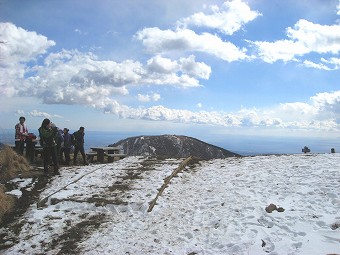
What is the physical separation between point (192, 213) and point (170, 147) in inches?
908

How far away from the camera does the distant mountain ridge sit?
32.6 m

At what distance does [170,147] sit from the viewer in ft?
110

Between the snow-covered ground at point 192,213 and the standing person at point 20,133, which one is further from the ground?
the standing person at point 20,133

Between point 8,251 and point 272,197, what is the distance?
8.40 meters

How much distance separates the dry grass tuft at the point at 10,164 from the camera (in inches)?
583

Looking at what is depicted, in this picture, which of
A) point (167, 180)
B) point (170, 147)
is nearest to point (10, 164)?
point (167, 180)

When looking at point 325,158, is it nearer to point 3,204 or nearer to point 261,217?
point 261,217

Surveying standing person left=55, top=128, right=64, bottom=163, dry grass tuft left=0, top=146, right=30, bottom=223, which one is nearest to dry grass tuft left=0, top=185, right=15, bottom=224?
dry grass tuft left=0, top=146, right=30, bottom=223

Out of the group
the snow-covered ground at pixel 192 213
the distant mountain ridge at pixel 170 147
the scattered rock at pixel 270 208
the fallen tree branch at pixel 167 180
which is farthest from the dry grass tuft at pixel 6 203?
the distant mountain ridge at pixel 170 147

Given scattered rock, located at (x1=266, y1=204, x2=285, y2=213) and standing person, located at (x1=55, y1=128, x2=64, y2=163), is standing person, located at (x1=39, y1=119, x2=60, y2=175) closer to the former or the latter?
standing person, located at (x1=55, y1=128, x2=64, y2=163)

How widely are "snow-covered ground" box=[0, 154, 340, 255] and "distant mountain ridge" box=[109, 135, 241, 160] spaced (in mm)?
16616

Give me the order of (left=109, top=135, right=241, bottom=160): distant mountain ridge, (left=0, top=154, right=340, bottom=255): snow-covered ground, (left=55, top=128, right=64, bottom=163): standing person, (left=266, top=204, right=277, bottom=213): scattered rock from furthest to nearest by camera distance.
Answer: (left=109, top=135, right=241, bottom=160): distant mountain ridge, (left=55, top=128, right=64, bottom=163): standing person, (left=266, top=204, right=277, bottom=213): scattered rock, (left=0, top=154, right=340, bottom=255): snow-covered ground

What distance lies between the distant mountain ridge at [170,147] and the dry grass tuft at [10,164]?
16200 millimetres

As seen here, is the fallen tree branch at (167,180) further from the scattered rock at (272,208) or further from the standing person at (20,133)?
the standing person at (20,133)
